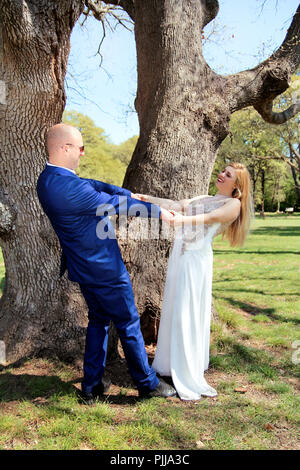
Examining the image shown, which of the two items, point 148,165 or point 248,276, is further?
point 248,276

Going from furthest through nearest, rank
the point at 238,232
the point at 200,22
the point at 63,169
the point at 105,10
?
the point at 105,10 → the point at 200,22 → the point at 238,232 → the point at 63,169

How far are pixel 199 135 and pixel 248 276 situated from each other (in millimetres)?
5488

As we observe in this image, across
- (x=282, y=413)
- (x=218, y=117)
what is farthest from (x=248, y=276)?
(x=282, y=413)

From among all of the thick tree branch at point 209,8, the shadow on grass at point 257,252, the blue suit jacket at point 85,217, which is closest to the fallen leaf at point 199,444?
the blue suit jacket at point 85,217

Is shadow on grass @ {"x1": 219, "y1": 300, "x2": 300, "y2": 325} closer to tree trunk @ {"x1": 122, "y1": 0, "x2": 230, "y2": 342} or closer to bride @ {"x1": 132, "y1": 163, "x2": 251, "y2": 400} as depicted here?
tree trunk @ {"x1": 122, "y1": 0, "x2": 230, "y2": 342}

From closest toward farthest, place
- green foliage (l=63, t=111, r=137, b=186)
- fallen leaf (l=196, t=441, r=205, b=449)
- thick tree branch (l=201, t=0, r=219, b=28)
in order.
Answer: fallen leaf (l=196, t=441, r=205, b=449), thick tree branch (l=201, t=0, r=219, b=28), green foliage (l=63, t=111, r=137, b=186)

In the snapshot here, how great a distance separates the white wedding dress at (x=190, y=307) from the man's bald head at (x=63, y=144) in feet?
4.19

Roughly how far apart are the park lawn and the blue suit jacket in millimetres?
1184

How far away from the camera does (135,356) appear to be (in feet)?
10.5

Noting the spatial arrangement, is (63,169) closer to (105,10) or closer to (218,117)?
(218,117)

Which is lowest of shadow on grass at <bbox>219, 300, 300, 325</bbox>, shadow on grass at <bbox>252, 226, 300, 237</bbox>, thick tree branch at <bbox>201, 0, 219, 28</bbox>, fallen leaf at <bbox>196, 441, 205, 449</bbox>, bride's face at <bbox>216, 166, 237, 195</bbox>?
fallen leaf at <bbox>196, 441, 205, 449</bbox>

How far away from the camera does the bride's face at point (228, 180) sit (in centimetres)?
358

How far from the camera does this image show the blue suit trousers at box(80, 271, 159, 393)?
309 centimetres

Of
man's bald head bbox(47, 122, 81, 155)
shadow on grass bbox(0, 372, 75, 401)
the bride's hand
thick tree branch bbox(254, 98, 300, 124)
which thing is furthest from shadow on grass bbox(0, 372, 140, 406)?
thick tree branch bbox(254, 98, 300, 124)
